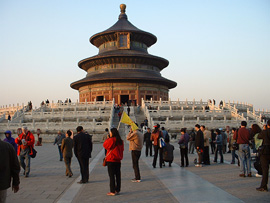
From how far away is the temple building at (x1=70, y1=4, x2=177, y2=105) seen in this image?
45906mm

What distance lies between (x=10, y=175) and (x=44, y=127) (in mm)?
24263

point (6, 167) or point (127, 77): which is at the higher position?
point (127, 77)

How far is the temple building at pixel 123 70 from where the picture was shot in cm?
4591

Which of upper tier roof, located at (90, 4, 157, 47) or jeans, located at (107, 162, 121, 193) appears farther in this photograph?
upper tier roof, located at (90, 4, 157, 47)

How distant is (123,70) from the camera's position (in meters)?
47.2

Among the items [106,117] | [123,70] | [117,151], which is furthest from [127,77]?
[117,151]

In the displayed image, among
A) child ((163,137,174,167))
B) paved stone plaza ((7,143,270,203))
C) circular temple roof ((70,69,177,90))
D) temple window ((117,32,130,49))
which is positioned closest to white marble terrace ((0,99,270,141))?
circular temple roof ((70,69,177,90))

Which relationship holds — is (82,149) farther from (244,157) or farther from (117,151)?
(244,157)

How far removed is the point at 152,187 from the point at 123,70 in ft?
131

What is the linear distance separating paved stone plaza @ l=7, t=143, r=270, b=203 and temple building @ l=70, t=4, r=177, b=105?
3283cm

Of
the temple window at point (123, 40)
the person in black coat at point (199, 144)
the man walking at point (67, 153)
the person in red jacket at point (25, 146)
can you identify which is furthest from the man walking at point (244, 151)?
the temple window at point (123, 40)

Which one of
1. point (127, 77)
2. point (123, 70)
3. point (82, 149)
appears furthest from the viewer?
point (123, 70)

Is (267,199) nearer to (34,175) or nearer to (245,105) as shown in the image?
(34,175)

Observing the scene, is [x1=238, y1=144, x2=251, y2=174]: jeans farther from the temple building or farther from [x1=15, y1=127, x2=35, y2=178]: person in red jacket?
the temple building
